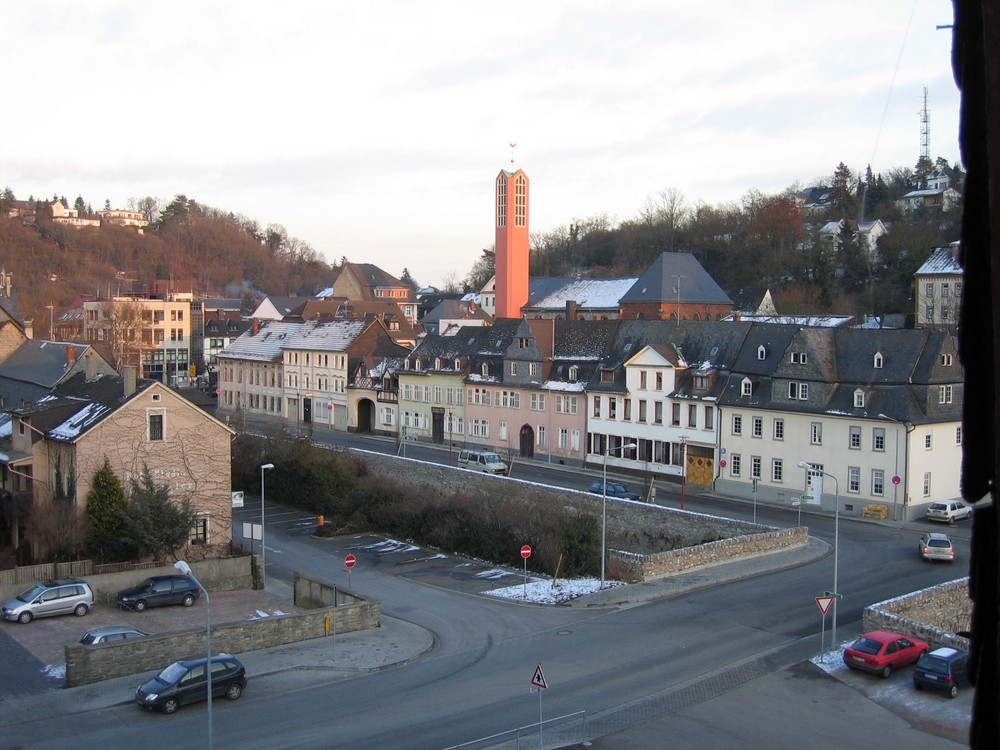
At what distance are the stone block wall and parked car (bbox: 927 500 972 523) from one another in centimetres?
2329

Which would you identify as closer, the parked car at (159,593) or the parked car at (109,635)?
the parked car at (109,635)

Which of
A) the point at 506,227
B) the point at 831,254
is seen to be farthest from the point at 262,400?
the point at 831,254

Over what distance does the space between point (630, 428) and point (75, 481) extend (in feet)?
91.1

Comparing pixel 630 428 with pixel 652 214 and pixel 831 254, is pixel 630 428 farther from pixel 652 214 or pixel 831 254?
pixel 652 214

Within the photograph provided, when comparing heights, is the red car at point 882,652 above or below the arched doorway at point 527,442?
below

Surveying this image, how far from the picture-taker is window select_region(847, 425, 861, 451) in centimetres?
4044

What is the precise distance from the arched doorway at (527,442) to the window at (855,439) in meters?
19.0

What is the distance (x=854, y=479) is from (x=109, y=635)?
1176 inches

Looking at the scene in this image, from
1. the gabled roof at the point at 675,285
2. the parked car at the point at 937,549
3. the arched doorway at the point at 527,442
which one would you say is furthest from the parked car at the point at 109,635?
the gabled roof at the point at 675,285

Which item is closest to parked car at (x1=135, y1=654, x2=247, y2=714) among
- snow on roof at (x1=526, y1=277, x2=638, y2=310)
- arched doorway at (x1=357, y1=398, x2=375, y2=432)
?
arched doorway at (x1=357, y1=398, x2=375, y2=432)

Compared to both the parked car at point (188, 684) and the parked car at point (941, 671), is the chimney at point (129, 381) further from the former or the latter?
the parked car at point (941, 671)

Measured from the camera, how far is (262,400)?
7525 centimetres

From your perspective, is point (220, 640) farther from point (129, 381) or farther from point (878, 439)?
point (878, 439)

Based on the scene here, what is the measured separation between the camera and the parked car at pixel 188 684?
19.6 m
